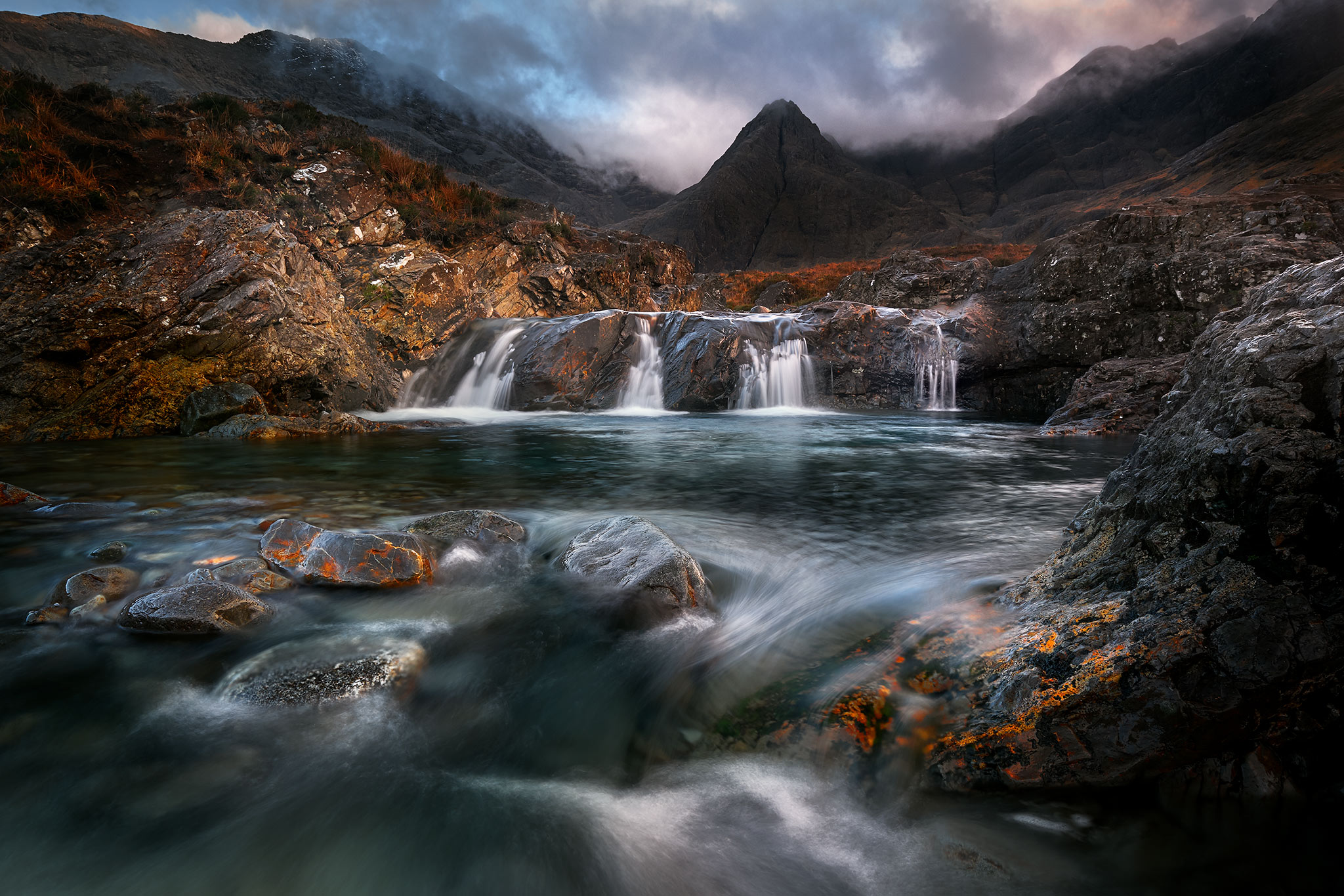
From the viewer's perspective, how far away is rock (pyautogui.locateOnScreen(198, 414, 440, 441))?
334 inches

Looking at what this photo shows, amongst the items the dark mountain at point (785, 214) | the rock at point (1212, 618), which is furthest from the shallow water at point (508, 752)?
the dark mountain at point (785, 214)

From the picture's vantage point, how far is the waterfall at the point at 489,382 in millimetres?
14625

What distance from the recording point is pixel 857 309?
16922mm

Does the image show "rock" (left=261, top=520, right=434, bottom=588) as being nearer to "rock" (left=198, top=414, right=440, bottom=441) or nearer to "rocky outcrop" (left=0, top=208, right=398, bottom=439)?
"rock" (left=198, top=414, right=440, bottom=441)

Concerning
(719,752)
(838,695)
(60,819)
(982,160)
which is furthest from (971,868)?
(982,160)

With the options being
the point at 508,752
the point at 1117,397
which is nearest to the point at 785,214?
the point at 1117,397

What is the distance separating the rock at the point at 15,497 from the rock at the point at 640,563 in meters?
4.58

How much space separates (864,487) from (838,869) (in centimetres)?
506

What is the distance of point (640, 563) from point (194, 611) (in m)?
2.20

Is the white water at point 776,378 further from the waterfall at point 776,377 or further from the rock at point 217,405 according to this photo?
the rock at point 217,405

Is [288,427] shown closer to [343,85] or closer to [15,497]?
[15,497]

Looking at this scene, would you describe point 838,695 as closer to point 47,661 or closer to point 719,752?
point 719,752

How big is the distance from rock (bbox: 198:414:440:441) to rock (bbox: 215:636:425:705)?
295 inches

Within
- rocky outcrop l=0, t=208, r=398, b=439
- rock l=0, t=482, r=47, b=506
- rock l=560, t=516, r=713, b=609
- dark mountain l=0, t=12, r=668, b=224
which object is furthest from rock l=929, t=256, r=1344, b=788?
dark mountain l=0, t=12, r=668, b=224
